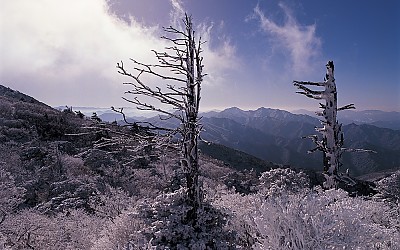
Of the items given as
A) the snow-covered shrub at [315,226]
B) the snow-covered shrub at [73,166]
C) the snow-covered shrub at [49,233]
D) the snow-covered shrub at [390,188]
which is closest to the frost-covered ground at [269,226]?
the snow-covered shrub at [315,226]

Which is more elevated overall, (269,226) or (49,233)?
(269,226)

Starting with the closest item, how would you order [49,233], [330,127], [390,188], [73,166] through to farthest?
[330,127]
[49,233]
[390,188]
[73,166]

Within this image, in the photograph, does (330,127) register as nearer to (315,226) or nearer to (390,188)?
(315,226)

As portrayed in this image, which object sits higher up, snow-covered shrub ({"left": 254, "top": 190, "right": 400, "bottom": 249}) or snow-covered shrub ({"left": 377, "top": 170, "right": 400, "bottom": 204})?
snow-covered shrub ({"left": 254, "top": 190, "right": 400, "bottom": 249})

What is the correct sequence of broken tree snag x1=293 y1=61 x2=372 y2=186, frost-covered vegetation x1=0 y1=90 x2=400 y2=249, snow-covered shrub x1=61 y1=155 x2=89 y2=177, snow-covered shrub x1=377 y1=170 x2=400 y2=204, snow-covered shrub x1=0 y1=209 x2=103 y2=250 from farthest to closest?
Result: 1. snow-covered shrub x1=61 y1=155 x2=89 y2=177
2. snow-covered shrub x1=377 y1=170 x2=400 y2=204
3. snow-covered shrub x1=0 y1=209 x2=103 y2=250
4. broken tree snag x1=293 y1=61 x2=372 y2=186
5. frost-covered vegetation x1=0 y1=90 x2=400 y2=249

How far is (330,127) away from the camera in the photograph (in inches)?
337

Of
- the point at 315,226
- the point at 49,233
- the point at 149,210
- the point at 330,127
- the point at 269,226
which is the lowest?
the point at 49,233

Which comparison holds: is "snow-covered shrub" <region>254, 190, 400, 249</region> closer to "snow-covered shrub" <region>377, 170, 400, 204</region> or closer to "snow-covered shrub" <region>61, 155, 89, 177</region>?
"snow-covered shrub" <region>377, 170, 400, 204</region>

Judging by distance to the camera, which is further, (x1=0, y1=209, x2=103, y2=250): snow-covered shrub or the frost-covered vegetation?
(x1=0, y1=209, x2=103, y2=250): snow-covered shrub

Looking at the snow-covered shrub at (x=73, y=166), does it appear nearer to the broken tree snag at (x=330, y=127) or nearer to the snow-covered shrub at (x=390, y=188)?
the broken tree snag at (x=330, y=127)

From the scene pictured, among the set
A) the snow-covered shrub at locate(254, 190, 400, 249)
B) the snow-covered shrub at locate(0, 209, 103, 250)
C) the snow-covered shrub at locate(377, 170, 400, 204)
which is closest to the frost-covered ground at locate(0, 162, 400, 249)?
the snow-covered shrub at locate(254, 190, 400, 249)

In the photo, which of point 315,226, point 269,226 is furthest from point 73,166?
point 315,226

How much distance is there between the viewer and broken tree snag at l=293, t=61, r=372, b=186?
8555 millimetres

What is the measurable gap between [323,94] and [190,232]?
5.44 m
